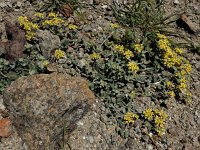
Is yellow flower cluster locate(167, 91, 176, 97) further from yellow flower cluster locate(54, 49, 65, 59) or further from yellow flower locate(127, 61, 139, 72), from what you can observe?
yellow flower cluster locate(54, 49, 65, 59)

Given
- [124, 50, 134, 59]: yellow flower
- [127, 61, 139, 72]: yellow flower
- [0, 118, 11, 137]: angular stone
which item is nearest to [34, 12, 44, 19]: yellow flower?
[124, 50, 134, 59]: yellow flower

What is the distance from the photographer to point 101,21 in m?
5.94

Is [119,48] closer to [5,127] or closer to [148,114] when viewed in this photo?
[148,114]

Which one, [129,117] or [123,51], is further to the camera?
[123,51]

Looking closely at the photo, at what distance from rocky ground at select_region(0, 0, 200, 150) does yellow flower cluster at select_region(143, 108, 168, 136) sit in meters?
0.11

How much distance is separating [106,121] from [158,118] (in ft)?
2.17

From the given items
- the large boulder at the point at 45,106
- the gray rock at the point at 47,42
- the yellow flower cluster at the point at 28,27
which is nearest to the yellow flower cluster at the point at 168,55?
the large boulder at the point at 45,106

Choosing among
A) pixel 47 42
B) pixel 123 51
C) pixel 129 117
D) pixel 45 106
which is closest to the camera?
pixel 45 106

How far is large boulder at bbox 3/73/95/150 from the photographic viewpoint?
4.40m

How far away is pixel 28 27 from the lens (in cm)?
526

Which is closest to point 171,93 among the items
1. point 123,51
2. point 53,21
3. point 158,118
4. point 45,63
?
point 158,118

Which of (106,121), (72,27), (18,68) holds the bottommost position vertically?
(106,121)

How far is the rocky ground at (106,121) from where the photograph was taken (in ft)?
15.3

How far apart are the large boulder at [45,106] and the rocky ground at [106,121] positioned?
0.45 ft
